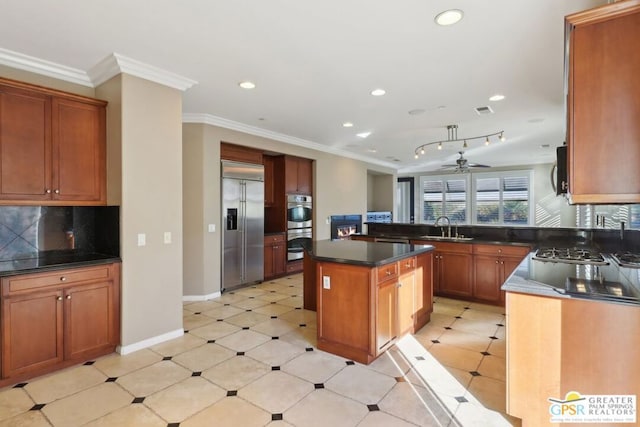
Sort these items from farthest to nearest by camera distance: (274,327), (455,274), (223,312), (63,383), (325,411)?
(455,274)
(223,312)
(274,327)
(63,383)
(325,411)

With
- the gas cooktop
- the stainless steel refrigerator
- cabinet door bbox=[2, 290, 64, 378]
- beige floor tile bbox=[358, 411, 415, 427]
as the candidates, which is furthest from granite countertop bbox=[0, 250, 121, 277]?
the gas cooktop

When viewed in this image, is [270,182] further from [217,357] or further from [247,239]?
[217,357]

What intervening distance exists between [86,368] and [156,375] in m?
0.67

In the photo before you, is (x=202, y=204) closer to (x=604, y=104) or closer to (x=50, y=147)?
(x=50, y=147)

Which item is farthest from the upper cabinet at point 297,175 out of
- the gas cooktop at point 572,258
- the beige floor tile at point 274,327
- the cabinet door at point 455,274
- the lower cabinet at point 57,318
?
the gas cooktop at point 572,258

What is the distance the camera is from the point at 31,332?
8.49 feet

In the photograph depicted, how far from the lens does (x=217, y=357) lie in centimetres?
299

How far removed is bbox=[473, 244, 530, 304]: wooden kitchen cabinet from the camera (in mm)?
4297

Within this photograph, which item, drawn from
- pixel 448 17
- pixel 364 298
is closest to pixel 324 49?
pixel 448 17

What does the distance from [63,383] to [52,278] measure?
0.84 metres

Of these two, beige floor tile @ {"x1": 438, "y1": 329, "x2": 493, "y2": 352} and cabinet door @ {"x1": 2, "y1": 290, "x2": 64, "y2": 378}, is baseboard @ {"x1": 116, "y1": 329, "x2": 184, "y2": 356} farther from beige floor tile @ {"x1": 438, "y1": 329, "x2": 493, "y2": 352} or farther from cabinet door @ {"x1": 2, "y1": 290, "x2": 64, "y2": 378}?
beige floor tile @ {"x1": 438, "y1": 329, "x2": 493, "y2": 352}

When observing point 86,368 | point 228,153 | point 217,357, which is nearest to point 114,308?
point 86,368

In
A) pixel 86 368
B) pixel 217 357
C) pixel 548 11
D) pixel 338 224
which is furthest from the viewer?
pixel 338 224

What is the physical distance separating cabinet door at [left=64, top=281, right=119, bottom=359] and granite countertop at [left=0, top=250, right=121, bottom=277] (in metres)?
0.21
